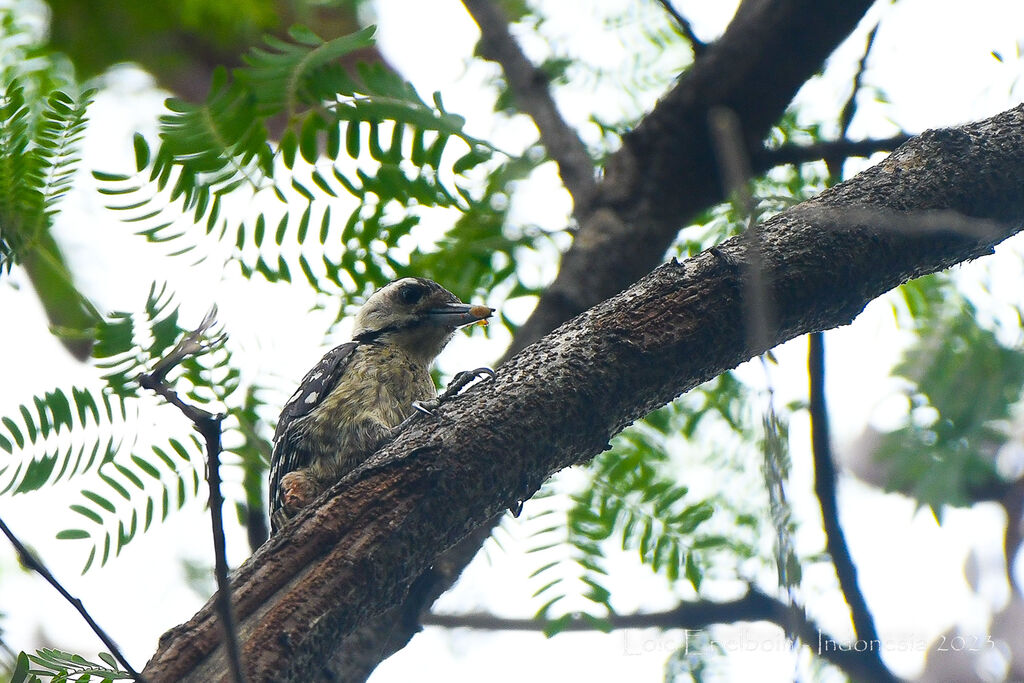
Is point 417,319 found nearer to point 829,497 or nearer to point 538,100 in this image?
point 538,100

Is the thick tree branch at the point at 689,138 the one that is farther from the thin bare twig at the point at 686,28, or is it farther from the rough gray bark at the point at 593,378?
the rough gray bark at the point at 593,378

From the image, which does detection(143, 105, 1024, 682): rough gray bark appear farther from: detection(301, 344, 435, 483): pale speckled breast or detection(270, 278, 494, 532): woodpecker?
detection(301, 344, 435, 483): pale speckled breast

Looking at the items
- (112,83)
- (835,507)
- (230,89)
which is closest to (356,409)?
(230,89)

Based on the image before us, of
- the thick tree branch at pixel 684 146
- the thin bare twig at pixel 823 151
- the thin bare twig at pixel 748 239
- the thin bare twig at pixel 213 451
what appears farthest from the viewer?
the thick tree branch at pixel 684 146

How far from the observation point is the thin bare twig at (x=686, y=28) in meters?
3.61

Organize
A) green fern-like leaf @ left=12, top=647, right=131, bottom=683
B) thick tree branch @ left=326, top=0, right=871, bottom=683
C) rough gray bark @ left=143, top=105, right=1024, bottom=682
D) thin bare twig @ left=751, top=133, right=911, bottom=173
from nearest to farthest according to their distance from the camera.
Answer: green fern-like leaf @ left=12, top=647, right=131, bottom=683, rough gray bark @ left=143, top=105, right=1024, bottom=682, thin bare twig @ left=751, top=133, right=911, bottom=173, thick tree branch @ left=326, top=0, right=871, bottom=683

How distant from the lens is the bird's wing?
3.37 meters

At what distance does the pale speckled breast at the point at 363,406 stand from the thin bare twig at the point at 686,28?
66.8 inches

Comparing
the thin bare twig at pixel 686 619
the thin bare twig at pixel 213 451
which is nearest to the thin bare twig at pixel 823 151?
the thin bare twig at pixel 686 619

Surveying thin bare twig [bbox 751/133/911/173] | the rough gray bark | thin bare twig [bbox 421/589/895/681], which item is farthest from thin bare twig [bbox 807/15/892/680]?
thin bare twig [bbox 751/133/911/173]

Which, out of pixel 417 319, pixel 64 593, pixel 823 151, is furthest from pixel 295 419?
pixel 823 151

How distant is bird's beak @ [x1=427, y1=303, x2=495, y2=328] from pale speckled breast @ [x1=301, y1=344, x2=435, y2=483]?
0.67 feet

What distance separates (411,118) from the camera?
292cm

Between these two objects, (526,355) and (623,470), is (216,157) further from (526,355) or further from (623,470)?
(623,470)
